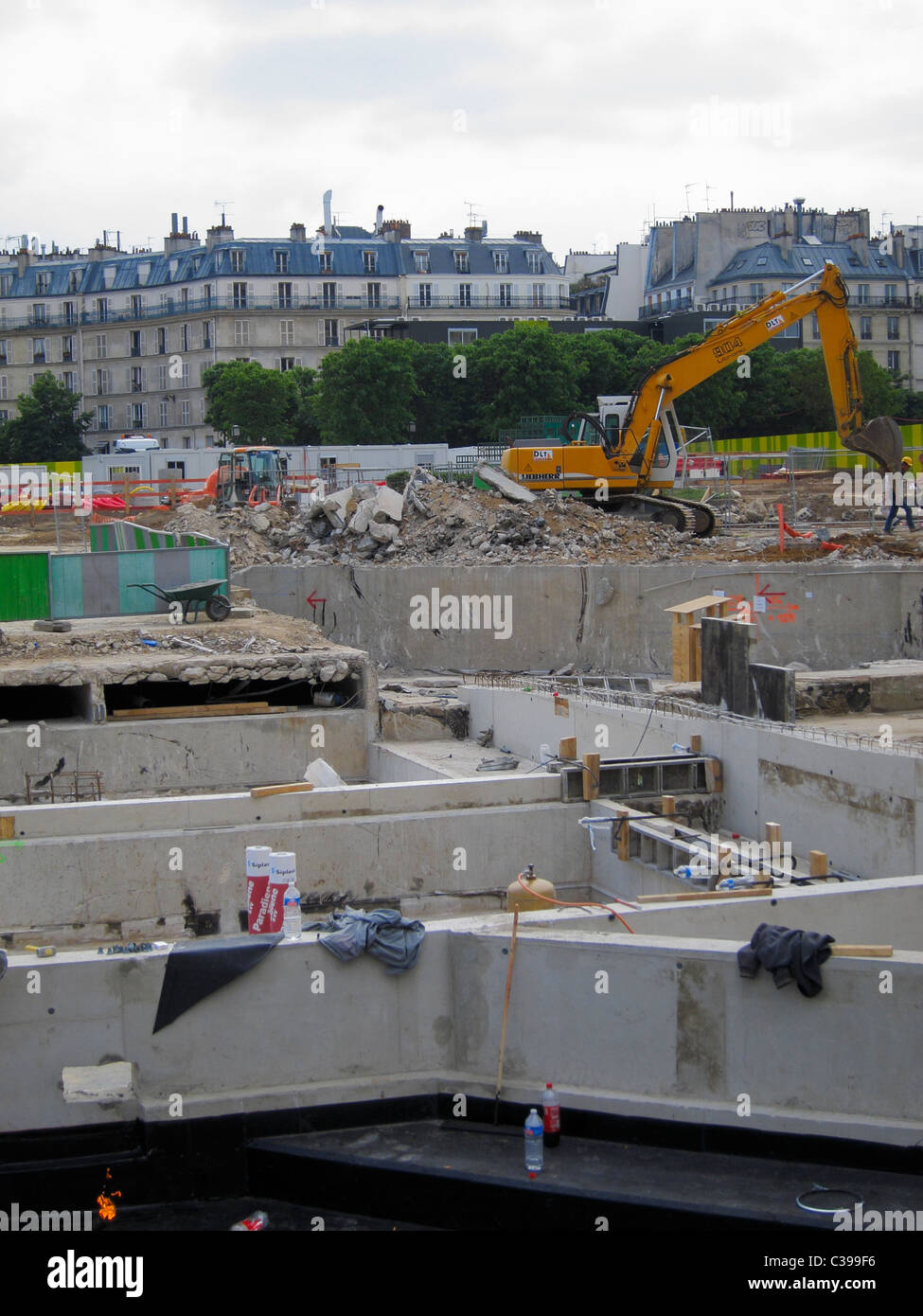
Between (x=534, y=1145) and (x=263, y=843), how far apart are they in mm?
7034

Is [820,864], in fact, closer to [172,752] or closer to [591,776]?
[591,776]

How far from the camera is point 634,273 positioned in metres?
77.0

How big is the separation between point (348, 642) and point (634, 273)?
52.9 m

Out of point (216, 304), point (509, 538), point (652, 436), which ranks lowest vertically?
point (509, 538)

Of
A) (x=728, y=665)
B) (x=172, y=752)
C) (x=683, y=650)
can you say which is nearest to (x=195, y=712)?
(x=172, y=752)

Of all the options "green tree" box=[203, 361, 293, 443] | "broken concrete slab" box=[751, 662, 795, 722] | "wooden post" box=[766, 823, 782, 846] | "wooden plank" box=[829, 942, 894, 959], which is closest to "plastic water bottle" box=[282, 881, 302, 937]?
"wooden plank" box=[829, 942, 894, 959]

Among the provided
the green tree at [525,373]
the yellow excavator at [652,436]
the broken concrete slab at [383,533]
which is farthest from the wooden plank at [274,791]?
the green tree at [525,373]

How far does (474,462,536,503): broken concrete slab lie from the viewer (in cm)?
3197

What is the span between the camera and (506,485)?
3238cm

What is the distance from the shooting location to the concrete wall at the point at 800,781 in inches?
Result: 556

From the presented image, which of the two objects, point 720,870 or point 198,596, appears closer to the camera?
point 720,870
